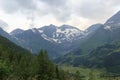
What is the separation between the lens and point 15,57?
594 feet

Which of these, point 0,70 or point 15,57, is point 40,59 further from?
point 15,57

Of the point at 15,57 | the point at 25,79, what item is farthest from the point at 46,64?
the point at 15,57

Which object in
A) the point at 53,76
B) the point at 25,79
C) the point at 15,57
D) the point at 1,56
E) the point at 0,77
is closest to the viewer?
the point at 0,77

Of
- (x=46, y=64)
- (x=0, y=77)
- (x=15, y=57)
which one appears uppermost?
(x=15, y=57)

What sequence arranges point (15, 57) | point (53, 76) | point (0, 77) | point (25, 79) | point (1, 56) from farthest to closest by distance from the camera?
1. point (15, 57)
2. point (1, 56)
3. point (53, 76)
4. point (25, 79)
5. point (0, 77)

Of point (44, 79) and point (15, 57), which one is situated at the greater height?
point (15, 57)

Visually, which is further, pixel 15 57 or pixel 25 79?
pixel 15 57

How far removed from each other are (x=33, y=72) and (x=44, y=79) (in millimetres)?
5441

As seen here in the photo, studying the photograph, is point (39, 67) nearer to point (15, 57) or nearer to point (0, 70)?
point (0, 70)

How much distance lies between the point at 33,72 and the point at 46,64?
6630mm

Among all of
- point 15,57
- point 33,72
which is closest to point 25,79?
point 33,72

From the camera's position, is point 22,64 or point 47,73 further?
point 22,64

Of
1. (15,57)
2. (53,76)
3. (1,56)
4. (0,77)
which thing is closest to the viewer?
(0,77)

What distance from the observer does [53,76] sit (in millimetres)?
131500
